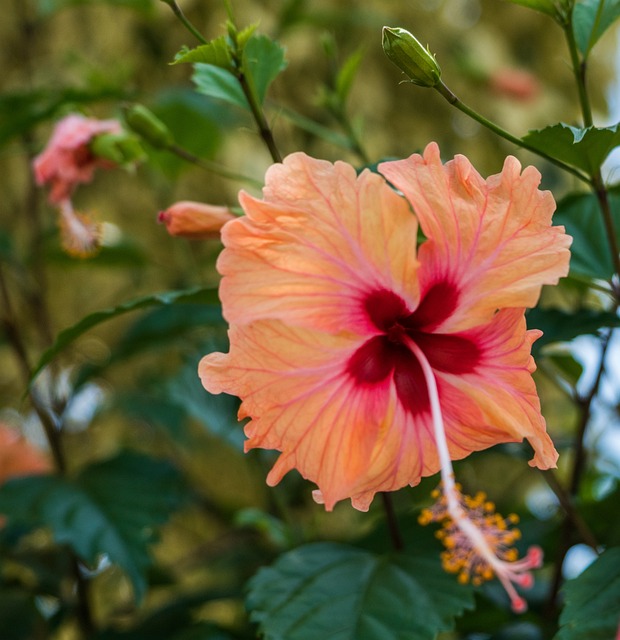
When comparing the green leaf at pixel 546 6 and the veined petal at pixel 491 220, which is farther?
the green leaf at pixel 546 6

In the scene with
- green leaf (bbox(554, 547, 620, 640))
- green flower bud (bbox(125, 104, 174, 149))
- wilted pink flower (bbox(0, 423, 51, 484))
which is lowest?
wilted pink flower (bbox(0, 423, 51, 484))

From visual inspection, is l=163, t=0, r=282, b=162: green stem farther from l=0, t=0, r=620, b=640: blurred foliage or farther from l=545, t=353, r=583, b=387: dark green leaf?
l=545, t=353, r=583, b=387: dark green leaf

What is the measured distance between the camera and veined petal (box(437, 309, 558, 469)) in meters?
0.63

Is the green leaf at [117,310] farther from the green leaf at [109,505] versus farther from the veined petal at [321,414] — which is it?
the green leaf at [109,505]

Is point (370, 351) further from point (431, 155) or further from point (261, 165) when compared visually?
point (261, 165)

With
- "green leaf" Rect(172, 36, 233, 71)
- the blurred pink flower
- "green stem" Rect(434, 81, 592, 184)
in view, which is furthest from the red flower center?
"green leaf" Rect(172, 36, 233, 71)

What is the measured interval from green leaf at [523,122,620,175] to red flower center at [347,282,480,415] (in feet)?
0.47

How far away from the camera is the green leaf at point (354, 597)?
0.70 m

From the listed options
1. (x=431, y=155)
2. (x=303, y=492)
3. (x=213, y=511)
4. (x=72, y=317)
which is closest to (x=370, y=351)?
(x=431, y=155)

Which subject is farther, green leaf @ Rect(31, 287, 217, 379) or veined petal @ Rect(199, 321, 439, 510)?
green leaf @ Rect(31, 287, 217, 379)

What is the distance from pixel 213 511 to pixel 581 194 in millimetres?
1079

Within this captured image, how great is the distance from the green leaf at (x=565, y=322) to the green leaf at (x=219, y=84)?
0.36 m

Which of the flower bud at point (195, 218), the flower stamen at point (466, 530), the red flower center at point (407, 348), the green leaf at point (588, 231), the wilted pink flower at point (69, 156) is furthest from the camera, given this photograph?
the wilted pink flower at point (69, 156)

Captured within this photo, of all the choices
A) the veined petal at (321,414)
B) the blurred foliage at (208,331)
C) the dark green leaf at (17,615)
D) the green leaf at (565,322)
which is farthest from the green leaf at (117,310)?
the dark green leaf at (17,615)
